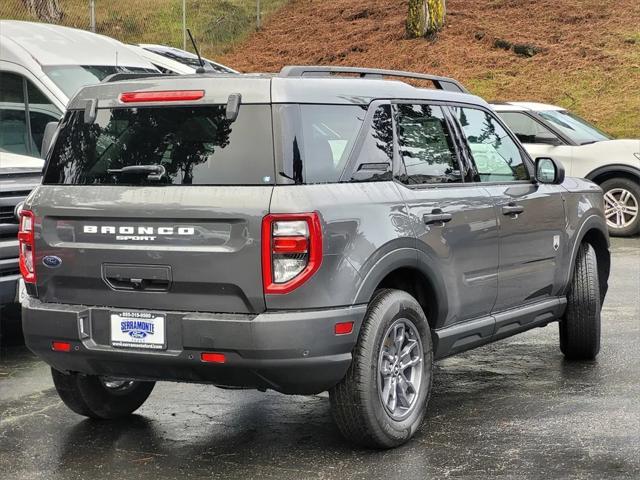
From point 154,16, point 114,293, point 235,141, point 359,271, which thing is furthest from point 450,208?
point 154,16

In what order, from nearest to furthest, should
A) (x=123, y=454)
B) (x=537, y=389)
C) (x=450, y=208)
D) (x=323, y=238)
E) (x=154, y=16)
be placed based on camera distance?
(x=323, y=238), (x=123, y=454), (x=450, y=208), (x=537, y=389), (x=154, y=16)

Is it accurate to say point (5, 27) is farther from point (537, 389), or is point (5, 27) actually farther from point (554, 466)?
point (554, 466)

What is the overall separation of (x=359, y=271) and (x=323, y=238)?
30 cm

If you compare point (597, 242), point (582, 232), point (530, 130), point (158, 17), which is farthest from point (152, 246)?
point (158, 17)

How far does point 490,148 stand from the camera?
677 cm

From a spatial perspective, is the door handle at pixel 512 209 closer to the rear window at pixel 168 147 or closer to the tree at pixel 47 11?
the rear window at pixel 168 147

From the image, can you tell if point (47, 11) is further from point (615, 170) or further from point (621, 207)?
point (621, 207)

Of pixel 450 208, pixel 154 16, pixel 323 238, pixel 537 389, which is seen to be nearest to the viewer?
pixel 323 238

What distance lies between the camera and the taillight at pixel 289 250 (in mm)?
4918

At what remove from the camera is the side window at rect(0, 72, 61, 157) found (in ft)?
32.9

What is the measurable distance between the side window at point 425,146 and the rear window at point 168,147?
97 cm

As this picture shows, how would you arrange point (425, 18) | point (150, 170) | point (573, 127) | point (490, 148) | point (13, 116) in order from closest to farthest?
1. point (150, 170)
2. point (490, 148)
3. point (13, 116)
4. point (573, 127)
5. point (425, 18)

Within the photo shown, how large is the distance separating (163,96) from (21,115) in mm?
5181

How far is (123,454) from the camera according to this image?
5.50 metres
